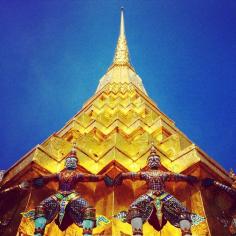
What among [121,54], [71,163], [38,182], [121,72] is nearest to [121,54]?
[121,54]

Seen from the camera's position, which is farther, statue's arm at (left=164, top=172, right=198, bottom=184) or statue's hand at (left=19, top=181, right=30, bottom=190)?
statue's hand at (left=19, top=181, right=30, bottom=190)

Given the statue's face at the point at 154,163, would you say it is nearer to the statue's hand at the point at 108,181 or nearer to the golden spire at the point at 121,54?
the statue's hand at the point at 108,181

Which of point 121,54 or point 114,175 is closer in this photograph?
point 114,175

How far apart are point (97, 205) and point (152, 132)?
222 inches

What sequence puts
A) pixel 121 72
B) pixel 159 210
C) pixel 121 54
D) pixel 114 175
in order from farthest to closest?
1. pixel 121 54
2. pixel 121 72
3. pixel 114 175
4. pixel 159 210

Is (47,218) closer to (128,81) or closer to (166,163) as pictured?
(166,163)

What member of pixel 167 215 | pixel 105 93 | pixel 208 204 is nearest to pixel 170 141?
pixel 208 204

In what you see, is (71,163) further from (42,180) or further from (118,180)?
(118,180)

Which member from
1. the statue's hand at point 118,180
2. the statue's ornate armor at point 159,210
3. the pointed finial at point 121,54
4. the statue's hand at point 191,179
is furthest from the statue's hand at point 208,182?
the pointed finial at point 121,54

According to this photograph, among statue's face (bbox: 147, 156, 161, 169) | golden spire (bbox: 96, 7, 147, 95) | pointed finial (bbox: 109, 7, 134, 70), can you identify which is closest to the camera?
statue's face (bbox: 147, 156, 161, 169)

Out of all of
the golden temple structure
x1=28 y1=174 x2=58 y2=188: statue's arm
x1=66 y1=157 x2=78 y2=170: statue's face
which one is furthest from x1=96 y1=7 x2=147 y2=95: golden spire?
x1=28 y1=174 x2=58 y2=188: statue's arm

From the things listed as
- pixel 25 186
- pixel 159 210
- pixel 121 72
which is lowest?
pixel 159 210

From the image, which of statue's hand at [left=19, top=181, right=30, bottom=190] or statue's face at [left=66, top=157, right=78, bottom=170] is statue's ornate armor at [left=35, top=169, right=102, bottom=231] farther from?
statue's hand at [left=19, top=181, right=30, bottom=190]

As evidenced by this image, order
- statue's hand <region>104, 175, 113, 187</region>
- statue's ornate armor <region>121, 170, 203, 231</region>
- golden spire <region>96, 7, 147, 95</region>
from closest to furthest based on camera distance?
statue's ornate armor <region>121, 170, 203, 231</region>, statue's hand <region>104, 175, 113, 187</region>, golden spire <region>96, 7, 147, 95</region>
